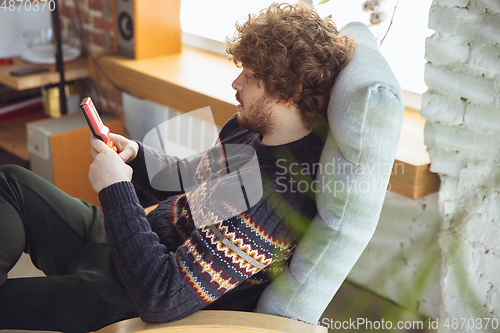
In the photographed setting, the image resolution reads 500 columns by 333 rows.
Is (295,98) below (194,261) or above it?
above

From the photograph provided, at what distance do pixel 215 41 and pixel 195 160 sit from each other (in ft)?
4.18

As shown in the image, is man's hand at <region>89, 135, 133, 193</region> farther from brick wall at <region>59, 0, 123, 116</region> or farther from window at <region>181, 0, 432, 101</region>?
brick wall at <region>59, 0, 123, 116</region>

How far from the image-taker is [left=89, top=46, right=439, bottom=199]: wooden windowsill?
135 centimetres

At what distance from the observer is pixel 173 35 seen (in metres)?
2.44

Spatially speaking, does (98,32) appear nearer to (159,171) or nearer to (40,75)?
(40,75)

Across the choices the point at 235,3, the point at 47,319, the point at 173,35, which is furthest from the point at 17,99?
the point at 47,319

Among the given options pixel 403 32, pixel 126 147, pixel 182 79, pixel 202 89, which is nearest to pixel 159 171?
pixel 126 147

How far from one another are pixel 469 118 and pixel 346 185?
55 cm

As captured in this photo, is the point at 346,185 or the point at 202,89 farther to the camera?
the point at 202,89

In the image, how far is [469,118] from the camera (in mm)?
1215

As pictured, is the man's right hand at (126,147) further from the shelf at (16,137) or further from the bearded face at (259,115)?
the shelf at (16,137)

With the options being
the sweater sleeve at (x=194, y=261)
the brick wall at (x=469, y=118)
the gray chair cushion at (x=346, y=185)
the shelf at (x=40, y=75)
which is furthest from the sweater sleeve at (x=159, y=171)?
the shelf at (x=40, y=75)

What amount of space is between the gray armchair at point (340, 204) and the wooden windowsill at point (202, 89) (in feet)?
1.55

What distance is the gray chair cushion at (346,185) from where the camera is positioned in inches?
32.8
